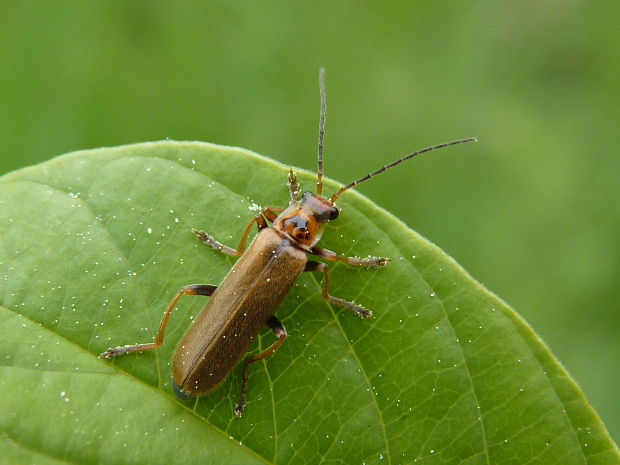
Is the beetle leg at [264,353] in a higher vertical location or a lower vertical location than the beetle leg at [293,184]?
lower

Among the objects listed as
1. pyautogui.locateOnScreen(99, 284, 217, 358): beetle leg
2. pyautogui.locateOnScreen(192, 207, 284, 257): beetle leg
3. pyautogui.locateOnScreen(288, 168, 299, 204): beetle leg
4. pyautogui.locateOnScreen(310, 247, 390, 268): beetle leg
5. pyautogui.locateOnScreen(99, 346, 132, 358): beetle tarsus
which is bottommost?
pyautogui.locateOnScreen(99, 346, 132, 358): beetle tarsus

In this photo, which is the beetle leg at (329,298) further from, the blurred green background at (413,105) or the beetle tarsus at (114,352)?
the blurred green background at (413,105)

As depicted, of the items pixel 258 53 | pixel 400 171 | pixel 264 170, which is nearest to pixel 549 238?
pixel 400 171

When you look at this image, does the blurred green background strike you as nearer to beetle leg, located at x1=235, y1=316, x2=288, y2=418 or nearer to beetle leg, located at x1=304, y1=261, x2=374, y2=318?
beetle leg, located at x1=304, y1=261, x2=374, y2=318

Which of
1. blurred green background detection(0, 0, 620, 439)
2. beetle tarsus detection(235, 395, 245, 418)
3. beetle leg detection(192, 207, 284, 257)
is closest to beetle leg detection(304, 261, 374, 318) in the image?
beetle leg detection(192, 207, 284, 257)

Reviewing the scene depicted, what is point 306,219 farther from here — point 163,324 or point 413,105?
point 413,105

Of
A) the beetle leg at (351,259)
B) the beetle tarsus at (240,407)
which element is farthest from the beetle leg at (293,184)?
the beetle tarsus at (240,407)

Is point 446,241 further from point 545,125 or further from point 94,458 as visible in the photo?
point 94,458
